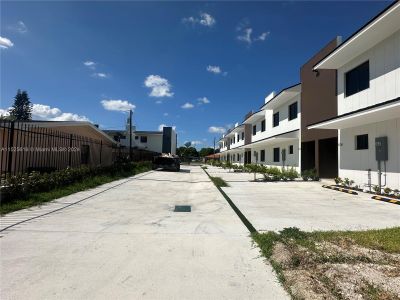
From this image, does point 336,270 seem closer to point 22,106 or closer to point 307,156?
point 307,156

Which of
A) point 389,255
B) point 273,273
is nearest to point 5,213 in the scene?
point 273,273

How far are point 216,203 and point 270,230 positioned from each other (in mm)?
3919

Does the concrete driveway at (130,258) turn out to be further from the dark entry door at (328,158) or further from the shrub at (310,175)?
the dark entry door at (328,158)

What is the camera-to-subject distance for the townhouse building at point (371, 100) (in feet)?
36.7

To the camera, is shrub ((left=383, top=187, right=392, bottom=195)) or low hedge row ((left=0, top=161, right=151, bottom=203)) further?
shrub ((left=383, top=187, right=392, bottom=195))

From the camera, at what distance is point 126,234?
5980 mm

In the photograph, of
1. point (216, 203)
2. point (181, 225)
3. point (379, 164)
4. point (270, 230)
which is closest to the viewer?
point (270, 230)

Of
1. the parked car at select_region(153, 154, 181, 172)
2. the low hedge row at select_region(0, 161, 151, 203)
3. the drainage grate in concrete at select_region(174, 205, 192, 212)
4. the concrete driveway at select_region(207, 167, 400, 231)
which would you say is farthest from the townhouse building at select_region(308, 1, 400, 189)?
the parked car at select_region(153, 154, 181, 172)

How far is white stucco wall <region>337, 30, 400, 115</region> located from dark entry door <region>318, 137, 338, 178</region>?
5227 millimetres

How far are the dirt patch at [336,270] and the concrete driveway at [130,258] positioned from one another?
0.29 meters

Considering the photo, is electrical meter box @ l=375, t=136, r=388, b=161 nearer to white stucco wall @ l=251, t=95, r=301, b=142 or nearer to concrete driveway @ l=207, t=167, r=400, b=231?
concrete driveway @ l=207, t=167, r=400, b=231

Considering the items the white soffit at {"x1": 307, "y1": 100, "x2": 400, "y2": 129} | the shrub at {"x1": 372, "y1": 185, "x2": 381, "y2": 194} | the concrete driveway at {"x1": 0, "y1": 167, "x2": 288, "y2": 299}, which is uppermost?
the white soffit at {"x1": 307, "y1": 100, "x2": 400, "y2": 129}

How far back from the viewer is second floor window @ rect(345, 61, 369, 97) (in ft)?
44.4

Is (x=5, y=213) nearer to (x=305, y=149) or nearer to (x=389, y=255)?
(x=389, y=255)
